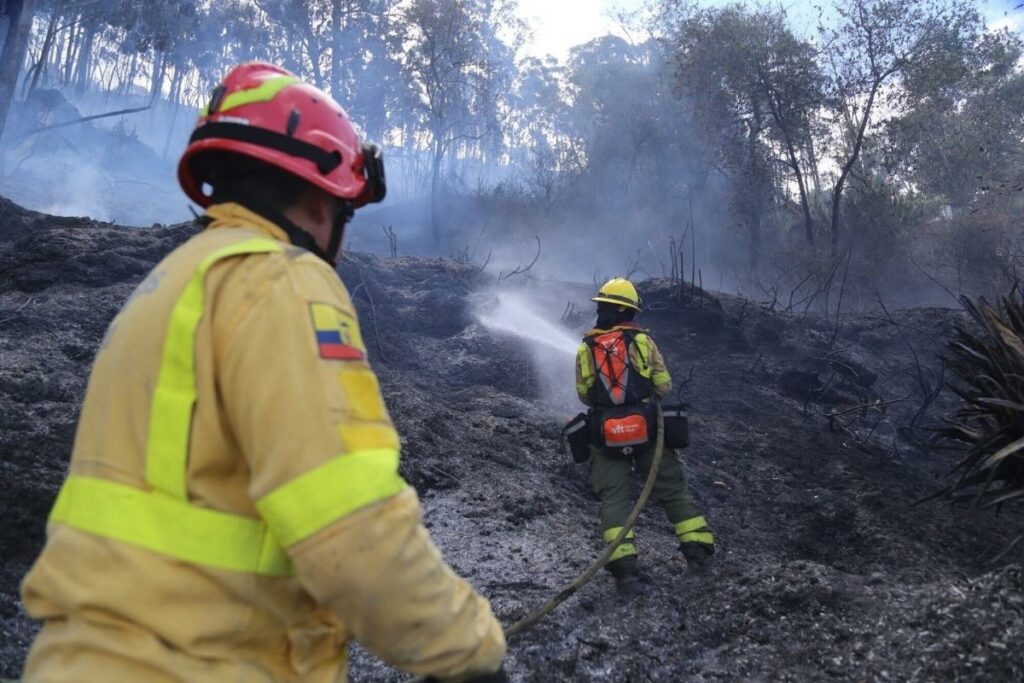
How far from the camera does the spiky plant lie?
3832mm

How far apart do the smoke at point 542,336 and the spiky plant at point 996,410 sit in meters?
5.05

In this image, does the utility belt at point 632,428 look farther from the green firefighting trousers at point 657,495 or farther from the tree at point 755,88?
the tree at point 755,88

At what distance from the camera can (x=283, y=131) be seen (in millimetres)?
1563

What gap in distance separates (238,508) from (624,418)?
13.7ft

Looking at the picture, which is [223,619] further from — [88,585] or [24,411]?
[24,411]

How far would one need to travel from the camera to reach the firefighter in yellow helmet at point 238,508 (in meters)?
1.21

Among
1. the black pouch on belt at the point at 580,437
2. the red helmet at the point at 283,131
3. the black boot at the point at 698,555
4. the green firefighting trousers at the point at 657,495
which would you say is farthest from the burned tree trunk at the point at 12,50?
the red helmet at the point at 283,131

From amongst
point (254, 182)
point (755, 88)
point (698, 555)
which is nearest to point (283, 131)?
point (254, 182)

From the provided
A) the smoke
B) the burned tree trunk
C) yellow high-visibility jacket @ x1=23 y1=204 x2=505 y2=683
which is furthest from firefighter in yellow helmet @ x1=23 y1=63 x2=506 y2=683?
the burned tree trunk

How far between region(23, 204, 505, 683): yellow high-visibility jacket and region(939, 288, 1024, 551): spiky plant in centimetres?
345

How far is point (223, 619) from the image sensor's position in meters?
1.25

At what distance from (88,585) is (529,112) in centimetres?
4536

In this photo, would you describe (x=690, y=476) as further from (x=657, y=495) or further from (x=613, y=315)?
(x=613, y=315)

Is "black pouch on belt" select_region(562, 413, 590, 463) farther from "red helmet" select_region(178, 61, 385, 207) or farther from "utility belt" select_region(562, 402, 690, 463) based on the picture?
"red helmet" select_region(178, 61, 385, 207)
